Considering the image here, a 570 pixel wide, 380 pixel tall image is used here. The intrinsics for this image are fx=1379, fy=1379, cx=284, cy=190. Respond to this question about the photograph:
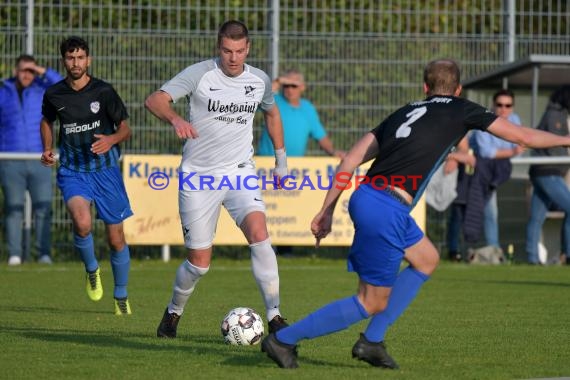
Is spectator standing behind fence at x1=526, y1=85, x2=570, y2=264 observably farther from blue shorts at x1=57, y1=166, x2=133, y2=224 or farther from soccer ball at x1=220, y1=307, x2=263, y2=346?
soccer ball at x1=220, y1=307, x2=263, y2=346

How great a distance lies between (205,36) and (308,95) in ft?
5.79

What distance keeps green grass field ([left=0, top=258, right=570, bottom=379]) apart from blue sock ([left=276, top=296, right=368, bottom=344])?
0.26 meters

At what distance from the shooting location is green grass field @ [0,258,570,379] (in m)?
8.17

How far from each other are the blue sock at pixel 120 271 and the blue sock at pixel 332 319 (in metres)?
4.14

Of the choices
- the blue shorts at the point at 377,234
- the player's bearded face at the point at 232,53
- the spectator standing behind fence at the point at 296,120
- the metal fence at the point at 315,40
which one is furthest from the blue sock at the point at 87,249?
the metal fence at the point at 315,40

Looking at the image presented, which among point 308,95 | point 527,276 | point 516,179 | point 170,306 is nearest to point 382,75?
point 308,95

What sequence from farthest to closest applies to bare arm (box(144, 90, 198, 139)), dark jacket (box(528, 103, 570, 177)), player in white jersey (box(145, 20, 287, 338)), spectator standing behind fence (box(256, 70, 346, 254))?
spectator standing behind fence (box(256, 70, 346, 254)) < dark jacket (box(528, 103, 570, 177)) < player in white jersey (box(145, 20, 287, 338)) < bare arm (box(144, 90, 198, 139))

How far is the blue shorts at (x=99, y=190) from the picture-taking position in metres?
11.7

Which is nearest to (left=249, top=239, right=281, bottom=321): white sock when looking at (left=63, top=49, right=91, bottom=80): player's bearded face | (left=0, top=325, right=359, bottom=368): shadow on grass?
(left=0, top=325, right=359, bottom=368): shadow on grass

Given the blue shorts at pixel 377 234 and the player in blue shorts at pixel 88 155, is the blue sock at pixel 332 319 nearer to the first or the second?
the blue shorts at pixel 377 234

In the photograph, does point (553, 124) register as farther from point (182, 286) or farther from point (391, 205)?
point (391, 205)

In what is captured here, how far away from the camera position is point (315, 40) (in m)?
19.3

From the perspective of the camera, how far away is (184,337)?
9883 millimetres

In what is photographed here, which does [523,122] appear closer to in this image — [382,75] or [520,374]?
[382,75]
